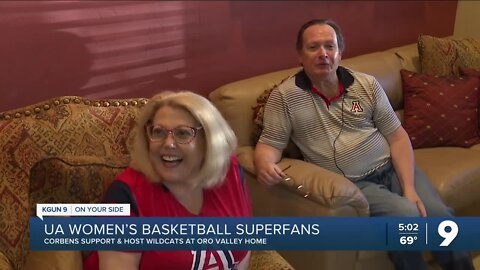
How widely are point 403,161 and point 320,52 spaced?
495mm

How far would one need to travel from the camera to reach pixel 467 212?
8.29ft

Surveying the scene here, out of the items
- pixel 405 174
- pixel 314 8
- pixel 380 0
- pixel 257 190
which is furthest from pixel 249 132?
pixel 380 0

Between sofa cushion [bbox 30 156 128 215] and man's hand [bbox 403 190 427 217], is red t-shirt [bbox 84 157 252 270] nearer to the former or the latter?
sofa cushion [bbox 30 156 128 215]

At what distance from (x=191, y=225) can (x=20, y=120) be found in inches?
22.4

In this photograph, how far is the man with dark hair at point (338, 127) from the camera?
7.02 feet

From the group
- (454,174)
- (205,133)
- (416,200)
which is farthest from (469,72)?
(205,133)

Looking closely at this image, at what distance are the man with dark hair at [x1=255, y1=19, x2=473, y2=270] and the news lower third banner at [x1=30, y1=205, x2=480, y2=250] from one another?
56cm

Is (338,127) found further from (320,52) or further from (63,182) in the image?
(63,182)

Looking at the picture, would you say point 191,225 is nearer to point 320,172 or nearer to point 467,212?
point 320,172

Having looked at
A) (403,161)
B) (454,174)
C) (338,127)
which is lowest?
(454,174)

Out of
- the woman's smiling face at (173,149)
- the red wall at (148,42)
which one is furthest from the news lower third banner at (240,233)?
the red wall at (148,42)

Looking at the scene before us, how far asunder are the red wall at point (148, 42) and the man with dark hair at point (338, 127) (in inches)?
20.5

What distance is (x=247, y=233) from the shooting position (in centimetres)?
144

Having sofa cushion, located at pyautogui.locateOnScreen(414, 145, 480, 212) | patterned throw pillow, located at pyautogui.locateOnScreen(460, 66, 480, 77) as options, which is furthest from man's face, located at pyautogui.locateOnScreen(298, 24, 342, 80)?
patterned throw pillow, located at pyautogui.locateOnScreen(460, 66, 480, 77)
